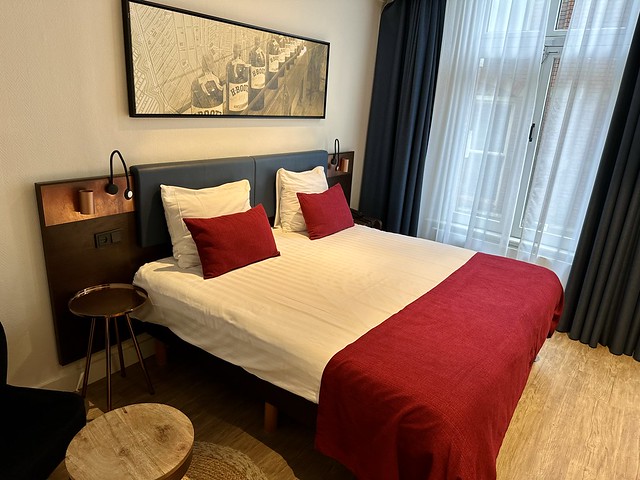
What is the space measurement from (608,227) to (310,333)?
2.36m

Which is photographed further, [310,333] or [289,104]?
[289,104]

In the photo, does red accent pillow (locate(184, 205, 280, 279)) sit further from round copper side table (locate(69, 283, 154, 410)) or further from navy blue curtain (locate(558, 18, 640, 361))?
navy blue curtain (locate(558, 18, 640, 361))

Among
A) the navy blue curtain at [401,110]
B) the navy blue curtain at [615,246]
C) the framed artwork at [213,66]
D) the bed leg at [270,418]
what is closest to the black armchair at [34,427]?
the bed leg at [270,418]

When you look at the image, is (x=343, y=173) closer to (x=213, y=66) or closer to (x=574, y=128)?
(x=213, y=66)

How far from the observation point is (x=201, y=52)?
2.40m

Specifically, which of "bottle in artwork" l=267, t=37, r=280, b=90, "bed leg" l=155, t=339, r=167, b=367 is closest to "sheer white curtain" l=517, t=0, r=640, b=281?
"bottle in artwork" l=267, t=37, r=280, b=90

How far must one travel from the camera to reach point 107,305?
1.98 m

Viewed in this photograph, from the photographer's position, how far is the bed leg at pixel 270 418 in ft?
6.47

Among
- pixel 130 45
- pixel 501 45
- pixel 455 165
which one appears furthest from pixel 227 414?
pixel 501 45

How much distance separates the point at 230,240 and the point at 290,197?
87 centimetres

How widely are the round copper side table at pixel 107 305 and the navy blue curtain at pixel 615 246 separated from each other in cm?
295

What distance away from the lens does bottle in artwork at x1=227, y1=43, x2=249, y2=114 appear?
8.50 feet

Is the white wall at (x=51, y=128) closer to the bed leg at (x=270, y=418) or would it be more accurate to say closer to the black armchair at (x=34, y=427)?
the black armchair at (x=34, y=427)

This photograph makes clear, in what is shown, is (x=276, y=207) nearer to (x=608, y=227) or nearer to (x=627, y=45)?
(x=608, y=227)
